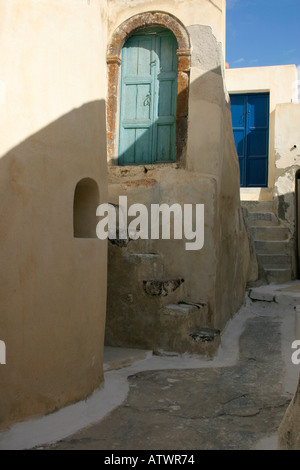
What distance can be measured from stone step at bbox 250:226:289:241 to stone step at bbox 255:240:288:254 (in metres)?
0.30

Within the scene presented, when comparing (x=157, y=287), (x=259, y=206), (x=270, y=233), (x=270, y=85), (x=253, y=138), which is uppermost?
(x=270, y=85)

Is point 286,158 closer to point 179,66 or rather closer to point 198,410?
point 179,66

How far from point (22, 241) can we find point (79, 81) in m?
1.44

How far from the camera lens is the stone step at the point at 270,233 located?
10.2m

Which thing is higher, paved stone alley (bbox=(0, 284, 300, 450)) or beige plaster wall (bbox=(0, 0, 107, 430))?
beige plaster wall (bbox=(0, 0, 107, 430))

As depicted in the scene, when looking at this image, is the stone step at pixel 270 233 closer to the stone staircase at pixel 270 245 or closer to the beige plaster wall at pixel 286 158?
the stone staircase at pixel 270 245

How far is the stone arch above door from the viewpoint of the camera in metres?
6.38

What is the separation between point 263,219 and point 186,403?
7.32 m

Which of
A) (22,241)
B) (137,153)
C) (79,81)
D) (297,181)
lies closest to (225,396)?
(22,241)

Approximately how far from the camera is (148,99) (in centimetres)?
681

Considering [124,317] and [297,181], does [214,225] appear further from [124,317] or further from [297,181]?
[297,181]

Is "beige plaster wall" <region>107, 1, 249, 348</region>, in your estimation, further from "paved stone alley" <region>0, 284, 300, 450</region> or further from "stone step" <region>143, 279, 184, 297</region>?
"paved stone alley" <region>0, 284, 300, 450</region>

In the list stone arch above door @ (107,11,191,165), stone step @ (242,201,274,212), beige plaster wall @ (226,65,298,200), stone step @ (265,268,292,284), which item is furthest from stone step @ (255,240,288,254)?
stone arch above door @ (107,11,191,165)

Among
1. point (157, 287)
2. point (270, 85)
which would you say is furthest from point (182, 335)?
point (270, 85)
